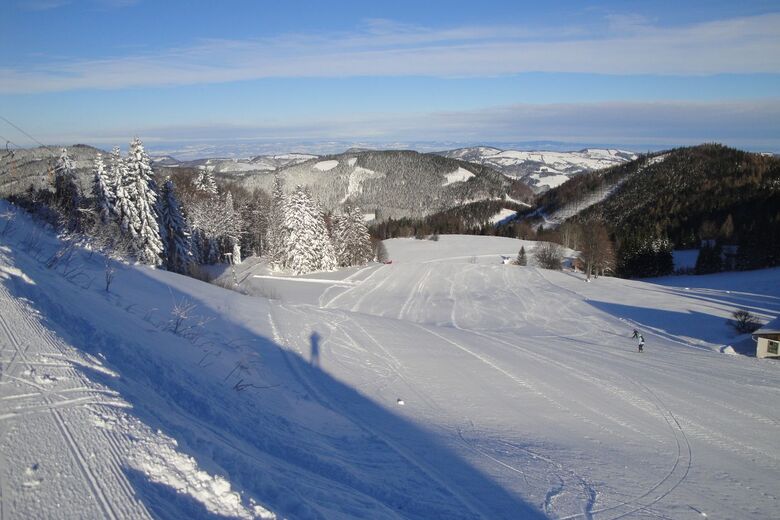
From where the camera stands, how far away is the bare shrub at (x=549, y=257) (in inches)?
2547

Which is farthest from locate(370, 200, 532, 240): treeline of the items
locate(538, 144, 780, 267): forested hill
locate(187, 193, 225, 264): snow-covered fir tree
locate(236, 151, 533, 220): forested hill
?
locate(187, 193, 225, 264): snow-covered fir tree

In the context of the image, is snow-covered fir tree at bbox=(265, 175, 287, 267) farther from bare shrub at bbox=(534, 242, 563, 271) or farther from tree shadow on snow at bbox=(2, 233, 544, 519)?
tree shadow on snow at bbox=(2, 233, 544, 519)

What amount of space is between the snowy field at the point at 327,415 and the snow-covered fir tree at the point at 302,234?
30218mm

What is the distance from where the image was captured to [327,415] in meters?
8.07

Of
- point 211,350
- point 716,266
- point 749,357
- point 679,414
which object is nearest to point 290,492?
point 211,350

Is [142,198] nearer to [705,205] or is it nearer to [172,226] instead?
[172,226]

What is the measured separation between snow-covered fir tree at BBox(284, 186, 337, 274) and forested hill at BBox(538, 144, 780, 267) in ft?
171

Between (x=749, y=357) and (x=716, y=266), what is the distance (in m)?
51.0

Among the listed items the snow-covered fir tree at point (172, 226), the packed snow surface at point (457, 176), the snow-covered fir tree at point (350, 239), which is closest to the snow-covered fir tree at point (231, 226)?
the snow-covered fir tree at point (350, 239)

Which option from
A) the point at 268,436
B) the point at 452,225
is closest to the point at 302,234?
the point at 268,436

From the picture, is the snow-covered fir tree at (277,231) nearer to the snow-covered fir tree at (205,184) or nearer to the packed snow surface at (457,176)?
the snow-covered fir tree at (205,184)

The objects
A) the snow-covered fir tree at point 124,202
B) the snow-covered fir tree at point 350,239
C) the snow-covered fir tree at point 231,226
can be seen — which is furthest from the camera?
the snow-covered fir tree at point 350,239

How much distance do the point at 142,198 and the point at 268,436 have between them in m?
28.6

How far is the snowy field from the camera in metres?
3.61
